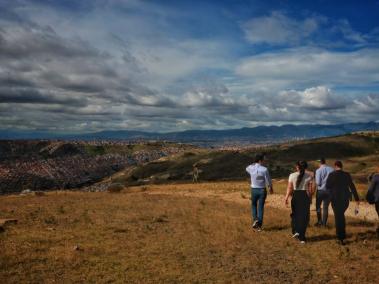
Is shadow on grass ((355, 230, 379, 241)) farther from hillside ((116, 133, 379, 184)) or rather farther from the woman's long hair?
hillside ((116, 133, 379, 184))

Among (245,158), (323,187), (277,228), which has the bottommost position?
(245,158)

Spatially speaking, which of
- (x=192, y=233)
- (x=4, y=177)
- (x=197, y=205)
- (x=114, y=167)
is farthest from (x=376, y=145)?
(x=192, y=233)

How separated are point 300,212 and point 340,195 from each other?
1.40 m

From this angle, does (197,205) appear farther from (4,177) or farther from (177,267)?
(4,177)

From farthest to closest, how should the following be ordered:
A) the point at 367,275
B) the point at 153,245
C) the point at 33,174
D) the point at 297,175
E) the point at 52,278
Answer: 1. the point at 33,174
2. the point at 297,175
3. the point at 153,245
4. the point at 367,275
5. the point at 52,278

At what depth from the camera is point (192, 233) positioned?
15.8m

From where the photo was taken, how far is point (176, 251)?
1299 centimetres

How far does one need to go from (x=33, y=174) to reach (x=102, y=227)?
12894 cm

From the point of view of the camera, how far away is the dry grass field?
10562 mm

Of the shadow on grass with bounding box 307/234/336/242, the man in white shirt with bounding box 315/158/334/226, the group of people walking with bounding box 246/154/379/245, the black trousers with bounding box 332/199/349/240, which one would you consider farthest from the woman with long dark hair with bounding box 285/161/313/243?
the man in white shirt with bounding box 315/158/334/226

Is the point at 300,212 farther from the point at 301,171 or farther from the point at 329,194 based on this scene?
the point at 301,171

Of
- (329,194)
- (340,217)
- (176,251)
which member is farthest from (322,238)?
(176,251)

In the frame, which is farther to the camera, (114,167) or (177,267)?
(114,167)

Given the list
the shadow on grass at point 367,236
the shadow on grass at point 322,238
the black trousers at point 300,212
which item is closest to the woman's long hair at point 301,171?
the black trousers at point 300,212
